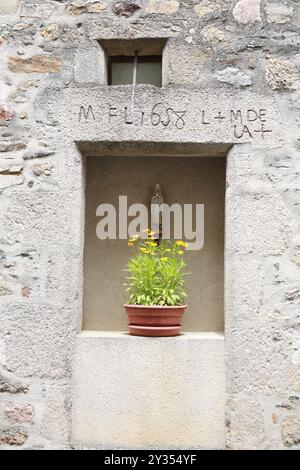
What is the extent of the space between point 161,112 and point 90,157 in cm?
77

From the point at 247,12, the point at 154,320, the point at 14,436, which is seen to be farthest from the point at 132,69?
the point at 14,436

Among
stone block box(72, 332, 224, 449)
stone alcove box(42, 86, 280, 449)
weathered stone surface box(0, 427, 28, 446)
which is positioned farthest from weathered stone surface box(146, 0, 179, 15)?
weathered stone surface box(0, 427, 28, 446)

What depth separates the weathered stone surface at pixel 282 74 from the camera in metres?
4.10

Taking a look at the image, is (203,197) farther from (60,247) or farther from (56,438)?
(56,438)

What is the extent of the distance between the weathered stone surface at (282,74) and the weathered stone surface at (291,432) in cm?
214

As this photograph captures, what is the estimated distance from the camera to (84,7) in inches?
166

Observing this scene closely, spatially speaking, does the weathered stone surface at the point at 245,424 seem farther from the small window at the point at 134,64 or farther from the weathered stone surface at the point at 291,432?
the small window at the point at 134,64

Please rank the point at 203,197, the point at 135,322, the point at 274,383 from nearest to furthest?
the point at 274,383 < the point at 135,322 < the point at 203,197

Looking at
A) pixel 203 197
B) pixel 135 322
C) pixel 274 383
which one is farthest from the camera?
pixel 203 197

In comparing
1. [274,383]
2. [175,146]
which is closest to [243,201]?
[175,146]

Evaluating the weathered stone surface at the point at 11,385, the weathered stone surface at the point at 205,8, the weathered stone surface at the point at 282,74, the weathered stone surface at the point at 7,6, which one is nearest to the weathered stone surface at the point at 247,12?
the weathered stone surface at the point at 205,8

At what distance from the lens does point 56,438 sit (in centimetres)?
399

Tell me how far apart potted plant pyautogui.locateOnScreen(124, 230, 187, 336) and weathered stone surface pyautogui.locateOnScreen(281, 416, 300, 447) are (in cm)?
91

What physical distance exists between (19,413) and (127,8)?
2.75 metres
